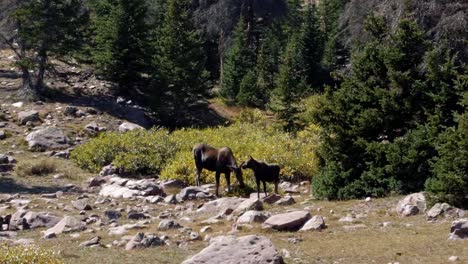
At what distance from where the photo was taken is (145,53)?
4094cm

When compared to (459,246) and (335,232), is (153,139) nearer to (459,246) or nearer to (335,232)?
(335,232)

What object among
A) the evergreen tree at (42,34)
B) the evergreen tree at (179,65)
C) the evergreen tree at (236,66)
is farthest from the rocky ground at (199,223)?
the evergreen tree at (236,66)

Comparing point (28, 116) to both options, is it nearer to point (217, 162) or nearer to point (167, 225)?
point (217, 162)

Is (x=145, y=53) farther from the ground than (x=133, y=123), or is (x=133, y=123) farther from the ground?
(x=145, y=53)

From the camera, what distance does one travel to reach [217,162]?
2231cm

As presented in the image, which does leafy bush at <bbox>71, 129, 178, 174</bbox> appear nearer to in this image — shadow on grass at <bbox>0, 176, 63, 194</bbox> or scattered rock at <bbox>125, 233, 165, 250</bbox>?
shadow on grass at <bbox>0, 176, 63, 194</bbox>

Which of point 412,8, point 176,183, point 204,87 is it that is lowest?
point 176,183

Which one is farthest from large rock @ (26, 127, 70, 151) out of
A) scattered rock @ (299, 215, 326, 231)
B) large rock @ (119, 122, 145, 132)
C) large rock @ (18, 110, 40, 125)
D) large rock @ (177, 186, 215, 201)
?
scattered rock @ (299, 215, 326, 231)

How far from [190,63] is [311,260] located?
97.7ft

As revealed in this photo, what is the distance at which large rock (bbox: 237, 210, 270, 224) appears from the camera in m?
15.4

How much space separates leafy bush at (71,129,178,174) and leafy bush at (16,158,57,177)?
183cm

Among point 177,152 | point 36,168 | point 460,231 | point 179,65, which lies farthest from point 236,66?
point 460,231

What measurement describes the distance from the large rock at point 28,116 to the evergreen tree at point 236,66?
19230 millimetres

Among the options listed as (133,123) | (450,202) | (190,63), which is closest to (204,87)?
(190,63)
